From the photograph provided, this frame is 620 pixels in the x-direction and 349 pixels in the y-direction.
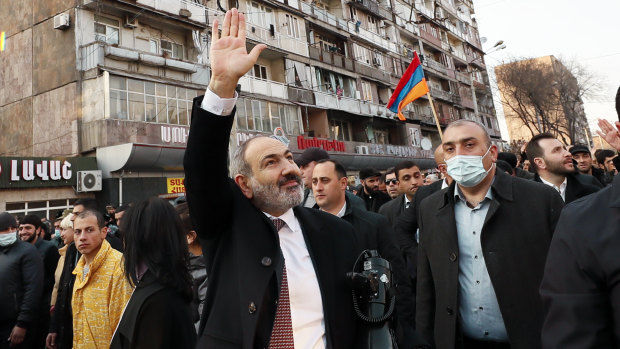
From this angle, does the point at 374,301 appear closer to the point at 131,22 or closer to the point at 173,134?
the point at 173,134

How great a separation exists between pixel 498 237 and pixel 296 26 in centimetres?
2598

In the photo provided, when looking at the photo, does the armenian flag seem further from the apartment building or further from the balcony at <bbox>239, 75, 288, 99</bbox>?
the balcony at <bbox>239, 75, 288, 99</bbox>

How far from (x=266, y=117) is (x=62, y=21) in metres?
10.1

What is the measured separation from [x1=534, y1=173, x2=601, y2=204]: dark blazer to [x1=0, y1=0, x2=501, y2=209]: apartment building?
983 centimetres

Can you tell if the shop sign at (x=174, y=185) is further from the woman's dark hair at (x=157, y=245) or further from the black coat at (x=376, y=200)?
the woman's dark hair at (x=157, y=245)

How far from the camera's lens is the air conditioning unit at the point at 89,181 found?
16.5 meters

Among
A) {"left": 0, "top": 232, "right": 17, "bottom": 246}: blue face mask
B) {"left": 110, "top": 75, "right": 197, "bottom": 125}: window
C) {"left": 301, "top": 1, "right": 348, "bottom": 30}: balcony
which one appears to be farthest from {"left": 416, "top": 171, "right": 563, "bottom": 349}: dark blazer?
{"left": 301, "top": 1, "right": 348, "bottom": 30}: balcony

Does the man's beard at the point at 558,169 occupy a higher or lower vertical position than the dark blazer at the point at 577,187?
higher

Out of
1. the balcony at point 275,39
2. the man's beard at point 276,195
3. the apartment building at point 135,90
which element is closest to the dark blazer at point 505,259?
the man's beard at point 276,195

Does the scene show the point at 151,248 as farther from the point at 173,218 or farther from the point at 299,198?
the point at 299,198

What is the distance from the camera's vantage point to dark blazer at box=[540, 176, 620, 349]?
4.10 ft

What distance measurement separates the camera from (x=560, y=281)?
4.38 ft

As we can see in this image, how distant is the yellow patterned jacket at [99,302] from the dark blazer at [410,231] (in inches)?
99.6

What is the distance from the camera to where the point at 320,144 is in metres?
25.2
